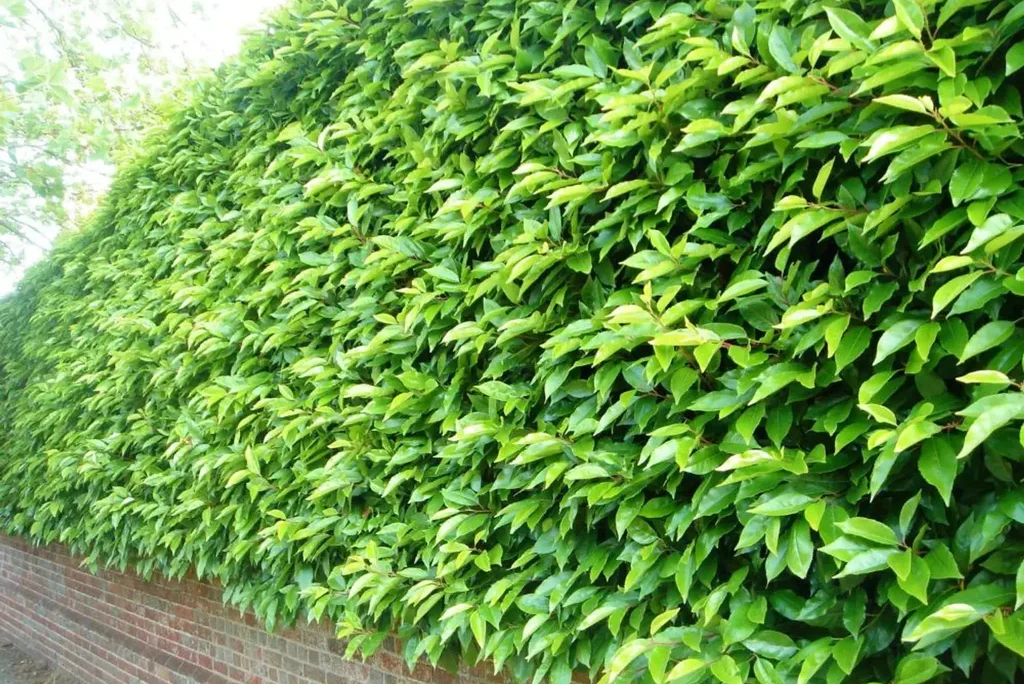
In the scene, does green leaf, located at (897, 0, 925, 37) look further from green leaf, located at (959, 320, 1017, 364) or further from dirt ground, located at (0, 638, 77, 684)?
dirt ground, located at (0, 638, 77, 684)

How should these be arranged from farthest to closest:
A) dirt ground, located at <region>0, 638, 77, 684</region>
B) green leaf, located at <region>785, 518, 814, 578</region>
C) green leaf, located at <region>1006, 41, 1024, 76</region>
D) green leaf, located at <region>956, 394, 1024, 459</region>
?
dirt ground, located at <region>0, 638, 77, 684</region>
green leaf, located at <region>785, 518, 814, 578</region>
green leaf, located at <region>1006, 41, 1024, 76</region>
green leaf, located at <region>956, 394, 1024, 459</region>

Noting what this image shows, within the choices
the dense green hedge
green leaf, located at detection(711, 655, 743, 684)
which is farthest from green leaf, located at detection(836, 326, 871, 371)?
green leaf, located at detection(711, 655, 743, 684)

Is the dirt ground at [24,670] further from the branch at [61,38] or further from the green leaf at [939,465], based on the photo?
the green leaf at [939,465]

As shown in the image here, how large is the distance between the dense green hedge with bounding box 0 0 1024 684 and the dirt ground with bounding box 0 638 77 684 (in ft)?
13.4

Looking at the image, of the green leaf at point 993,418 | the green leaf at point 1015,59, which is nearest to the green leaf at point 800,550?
the green leaf at point 993,418

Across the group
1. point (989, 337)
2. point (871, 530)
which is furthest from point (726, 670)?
point (989, 337)

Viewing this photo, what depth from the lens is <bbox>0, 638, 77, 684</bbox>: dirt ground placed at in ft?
20.9

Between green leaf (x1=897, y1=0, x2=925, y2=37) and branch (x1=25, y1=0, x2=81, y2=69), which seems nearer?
green leaf (x1=897, y1=0, x2=925, y2=37)

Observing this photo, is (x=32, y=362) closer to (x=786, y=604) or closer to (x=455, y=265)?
(x=455, y=265)

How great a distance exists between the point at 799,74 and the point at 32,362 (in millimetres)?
6695

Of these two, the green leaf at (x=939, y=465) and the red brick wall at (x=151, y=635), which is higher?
the green leaf at (x=939, y=465)

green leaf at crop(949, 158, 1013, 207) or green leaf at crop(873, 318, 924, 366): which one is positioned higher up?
green leaf at crop(949, 158, 1013, 207)

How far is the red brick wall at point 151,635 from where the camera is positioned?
10.8ft

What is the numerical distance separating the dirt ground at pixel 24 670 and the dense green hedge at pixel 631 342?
13.4 feet
